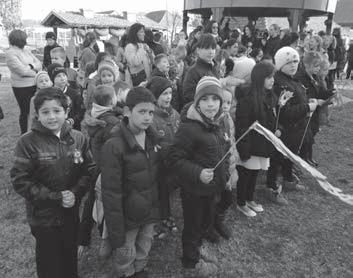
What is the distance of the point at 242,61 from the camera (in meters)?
3.93

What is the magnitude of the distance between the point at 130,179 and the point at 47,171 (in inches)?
23.2

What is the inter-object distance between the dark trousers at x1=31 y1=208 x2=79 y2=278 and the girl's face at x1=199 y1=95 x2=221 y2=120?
132 cm

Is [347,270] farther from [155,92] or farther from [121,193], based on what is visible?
[155,92]

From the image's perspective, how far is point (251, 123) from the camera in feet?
11.6

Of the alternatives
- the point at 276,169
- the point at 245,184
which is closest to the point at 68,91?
the point at 245,184

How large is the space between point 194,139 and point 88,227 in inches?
52.8

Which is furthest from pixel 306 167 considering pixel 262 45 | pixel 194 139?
pixel 262 45

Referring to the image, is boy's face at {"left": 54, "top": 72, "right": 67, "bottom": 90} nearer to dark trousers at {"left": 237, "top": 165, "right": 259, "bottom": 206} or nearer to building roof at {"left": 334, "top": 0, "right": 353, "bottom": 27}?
dark trousers at {"left": 237, "top": 165, "right": 259, "bottom": 206}

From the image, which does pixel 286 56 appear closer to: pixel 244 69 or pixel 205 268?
pixel 244 69

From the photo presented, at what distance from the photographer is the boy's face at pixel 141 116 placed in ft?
7.84

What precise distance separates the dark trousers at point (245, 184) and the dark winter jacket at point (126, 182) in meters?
1.60

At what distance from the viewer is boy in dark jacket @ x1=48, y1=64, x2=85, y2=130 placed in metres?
4.29

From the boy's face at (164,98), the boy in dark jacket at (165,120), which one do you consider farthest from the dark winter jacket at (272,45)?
the boy's face at (164,98)

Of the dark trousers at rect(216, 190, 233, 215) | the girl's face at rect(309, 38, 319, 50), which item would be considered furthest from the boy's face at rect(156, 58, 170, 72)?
the girl's face at rect(309, 38, 319, 50)
